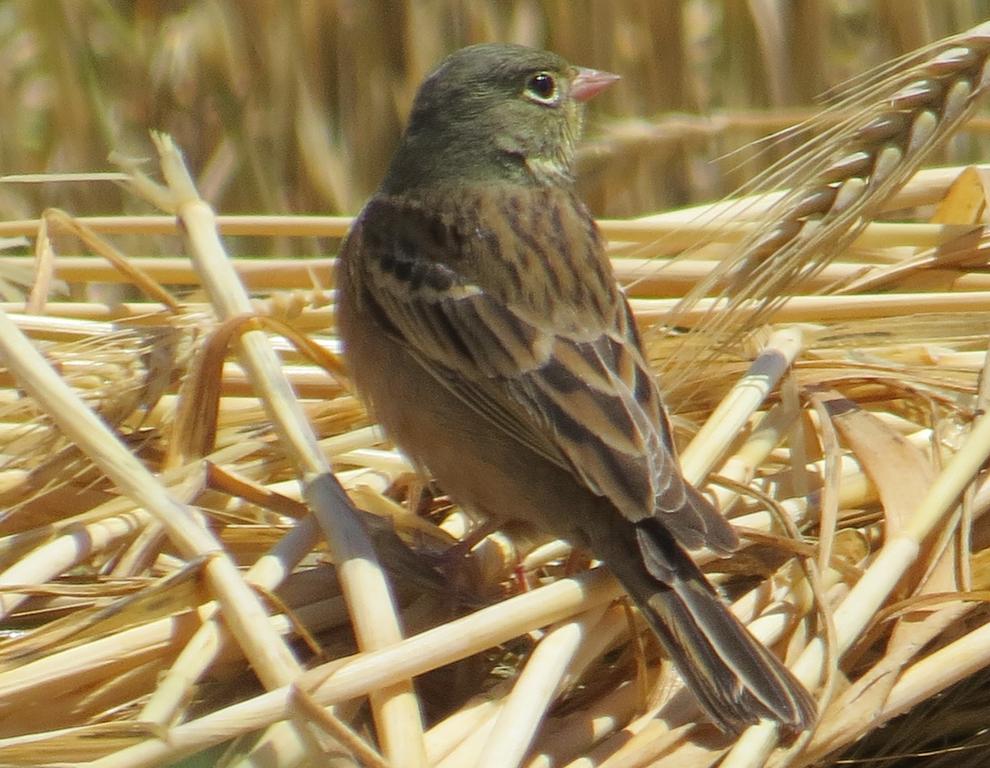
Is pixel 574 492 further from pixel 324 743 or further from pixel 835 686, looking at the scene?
pixel 324 743

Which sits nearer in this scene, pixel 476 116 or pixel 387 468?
pixel 387 468

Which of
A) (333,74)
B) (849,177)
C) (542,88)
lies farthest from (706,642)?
(333,74)

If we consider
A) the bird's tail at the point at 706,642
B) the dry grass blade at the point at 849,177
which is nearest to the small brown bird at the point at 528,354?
the bird's tail at the point at 706,642

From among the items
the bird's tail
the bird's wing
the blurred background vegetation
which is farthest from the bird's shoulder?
the blurred background vegetation

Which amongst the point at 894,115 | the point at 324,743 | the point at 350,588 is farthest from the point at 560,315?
the point at 324,743

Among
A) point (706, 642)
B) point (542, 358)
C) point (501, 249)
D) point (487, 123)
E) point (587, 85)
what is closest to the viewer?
point (706, 642)

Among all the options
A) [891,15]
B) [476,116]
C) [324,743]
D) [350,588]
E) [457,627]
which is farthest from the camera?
[891,15]

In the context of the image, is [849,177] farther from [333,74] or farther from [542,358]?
[333,74]
